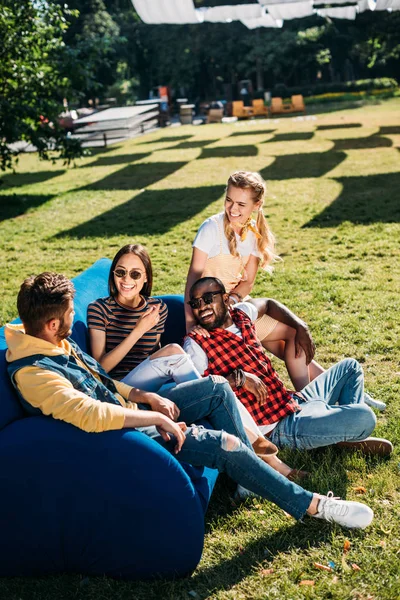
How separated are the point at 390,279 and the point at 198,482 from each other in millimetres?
5166

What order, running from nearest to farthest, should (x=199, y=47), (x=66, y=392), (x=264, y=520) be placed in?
(x=66, y=392)
(x=264, y=520)
(x=199, y=47)

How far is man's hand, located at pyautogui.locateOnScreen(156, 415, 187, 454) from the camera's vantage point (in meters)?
3.40

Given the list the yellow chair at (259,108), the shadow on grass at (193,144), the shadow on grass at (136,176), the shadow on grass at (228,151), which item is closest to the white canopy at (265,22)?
the yellow chair at (259,108)

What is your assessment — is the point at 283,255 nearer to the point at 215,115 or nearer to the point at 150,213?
the point at 150,213

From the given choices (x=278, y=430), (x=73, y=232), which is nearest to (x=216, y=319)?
(x=278, y=430)

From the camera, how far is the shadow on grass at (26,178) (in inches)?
725

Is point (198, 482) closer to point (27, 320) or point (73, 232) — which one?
point (27, 320)

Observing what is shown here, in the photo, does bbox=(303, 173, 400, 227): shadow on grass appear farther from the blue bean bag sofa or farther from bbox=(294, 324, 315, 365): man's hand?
the blue bean bag sofa

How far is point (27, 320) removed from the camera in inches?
130

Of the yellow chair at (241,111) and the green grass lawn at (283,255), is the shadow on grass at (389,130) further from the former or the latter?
the yellow chair at (241,111)

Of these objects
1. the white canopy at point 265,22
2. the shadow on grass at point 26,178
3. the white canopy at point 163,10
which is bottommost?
the shadow on grass at point 26,178

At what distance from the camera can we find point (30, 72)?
1395 cm

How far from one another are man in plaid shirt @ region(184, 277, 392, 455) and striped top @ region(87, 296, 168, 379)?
A: 337mm

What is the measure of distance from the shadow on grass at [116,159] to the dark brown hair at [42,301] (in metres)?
17.9
